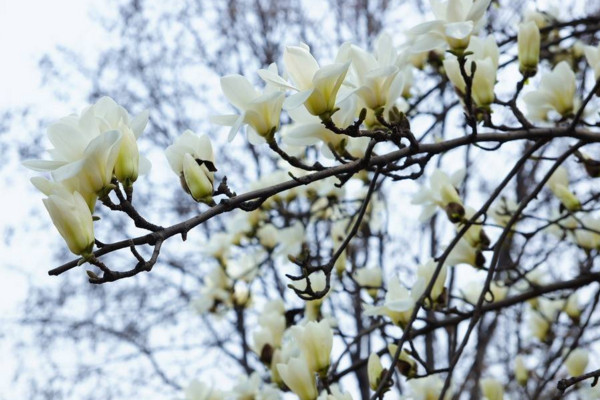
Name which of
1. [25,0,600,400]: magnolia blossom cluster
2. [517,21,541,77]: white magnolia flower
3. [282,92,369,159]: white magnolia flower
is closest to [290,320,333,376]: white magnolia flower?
[25,0,600,400]: magnolia blossom cluster

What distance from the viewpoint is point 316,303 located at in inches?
80.7

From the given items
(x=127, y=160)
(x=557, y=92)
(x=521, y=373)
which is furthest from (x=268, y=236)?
(x=127, y=160)

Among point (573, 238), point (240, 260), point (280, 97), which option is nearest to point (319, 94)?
point (280, 97)

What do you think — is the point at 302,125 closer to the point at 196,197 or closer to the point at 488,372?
the point at 196,197

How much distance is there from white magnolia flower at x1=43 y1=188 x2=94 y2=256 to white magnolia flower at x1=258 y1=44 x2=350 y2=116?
1.09 ft

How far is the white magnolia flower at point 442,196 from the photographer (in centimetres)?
170

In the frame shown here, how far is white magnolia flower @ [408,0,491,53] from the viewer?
1.30 m

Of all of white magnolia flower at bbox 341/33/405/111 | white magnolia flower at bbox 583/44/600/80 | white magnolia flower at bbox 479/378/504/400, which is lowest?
white magnolia flower at bbox 479/378/504/400

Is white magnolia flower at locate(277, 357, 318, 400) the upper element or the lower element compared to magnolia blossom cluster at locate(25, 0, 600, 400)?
lower

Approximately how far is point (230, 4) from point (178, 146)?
4169 millimetres

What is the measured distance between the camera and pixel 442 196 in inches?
69.5

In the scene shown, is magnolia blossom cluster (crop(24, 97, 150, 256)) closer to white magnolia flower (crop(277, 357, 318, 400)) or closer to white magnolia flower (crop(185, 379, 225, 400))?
white magnolia flower (crop(277, 357, 318, 400))

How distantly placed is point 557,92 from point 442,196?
14.1 inches

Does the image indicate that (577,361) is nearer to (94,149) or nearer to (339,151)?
(339,151)
